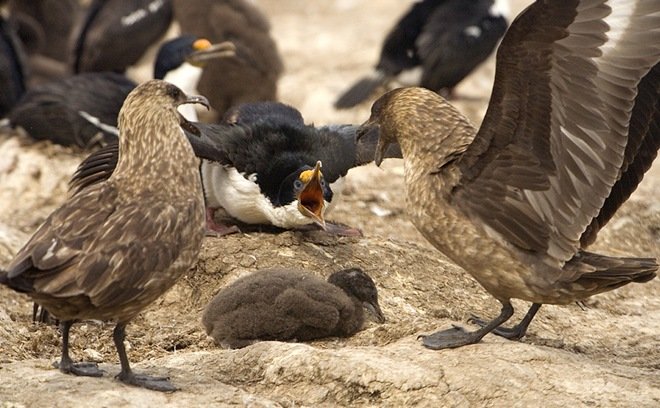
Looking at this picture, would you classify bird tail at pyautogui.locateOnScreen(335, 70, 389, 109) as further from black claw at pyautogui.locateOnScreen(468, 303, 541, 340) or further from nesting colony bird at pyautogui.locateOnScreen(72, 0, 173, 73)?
black claw at pyautogui.locateOnScreen(468, 303, 541, 340)

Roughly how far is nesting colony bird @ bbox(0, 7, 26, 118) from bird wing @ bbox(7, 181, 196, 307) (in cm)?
741

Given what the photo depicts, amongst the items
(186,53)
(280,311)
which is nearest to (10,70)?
(186,53)

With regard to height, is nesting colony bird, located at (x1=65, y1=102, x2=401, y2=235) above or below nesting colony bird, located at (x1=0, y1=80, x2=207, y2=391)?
below

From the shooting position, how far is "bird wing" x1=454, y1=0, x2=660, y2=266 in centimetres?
527

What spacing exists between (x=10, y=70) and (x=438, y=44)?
13.7 feet

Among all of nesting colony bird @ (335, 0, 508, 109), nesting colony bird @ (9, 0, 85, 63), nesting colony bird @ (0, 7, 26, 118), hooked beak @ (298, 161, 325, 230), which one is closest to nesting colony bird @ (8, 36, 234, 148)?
nesting colony bird @ (0, 7, 26, 118)

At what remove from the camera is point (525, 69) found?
17.4 ft

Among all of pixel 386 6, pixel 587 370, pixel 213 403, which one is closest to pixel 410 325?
pixel 587 370

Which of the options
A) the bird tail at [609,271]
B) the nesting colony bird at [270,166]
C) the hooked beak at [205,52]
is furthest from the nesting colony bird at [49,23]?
the bird tail at [609,271]

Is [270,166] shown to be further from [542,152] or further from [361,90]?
[361,90]

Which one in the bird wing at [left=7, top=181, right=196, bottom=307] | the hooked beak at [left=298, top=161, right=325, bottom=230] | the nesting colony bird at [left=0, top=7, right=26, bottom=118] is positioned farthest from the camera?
the nesting colony bird at [left=0, top=7, right=26, bottom=118]

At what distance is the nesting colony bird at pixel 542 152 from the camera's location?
209 inches

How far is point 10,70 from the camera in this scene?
12.5 metres

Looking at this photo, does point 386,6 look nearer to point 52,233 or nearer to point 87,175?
point 87,175
